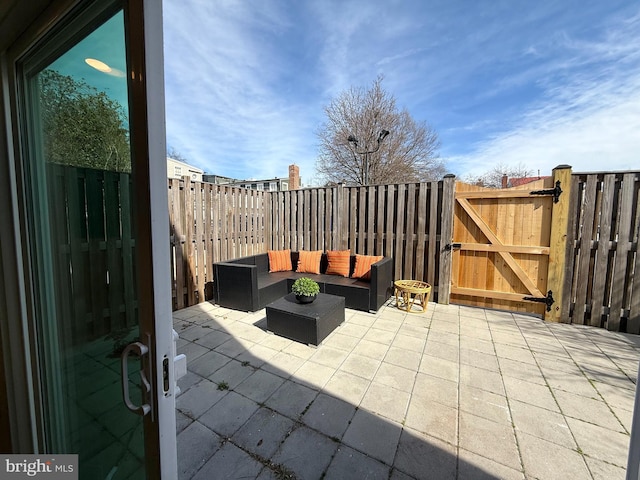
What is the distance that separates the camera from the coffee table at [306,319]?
289cm

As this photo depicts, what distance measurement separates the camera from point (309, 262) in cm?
494

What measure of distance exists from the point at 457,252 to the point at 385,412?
3.23 m

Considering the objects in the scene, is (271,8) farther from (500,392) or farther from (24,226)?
(500,392)

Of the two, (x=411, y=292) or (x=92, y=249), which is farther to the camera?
(x=411, y=292)

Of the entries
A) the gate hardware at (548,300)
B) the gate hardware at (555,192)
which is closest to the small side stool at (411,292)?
the gate hardware at (548,300)

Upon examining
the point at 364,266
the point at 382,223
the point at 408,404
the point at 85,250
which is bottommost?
the point at 408,404

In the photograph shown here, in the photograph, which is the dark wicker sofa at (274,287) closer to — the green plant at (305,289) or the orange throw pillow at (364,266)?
the orange throw pillow at (364,266)

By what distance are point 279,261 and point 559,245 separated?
4542 millimetres

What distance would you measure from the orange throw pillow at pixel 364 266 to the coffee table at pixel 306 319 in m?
1.11

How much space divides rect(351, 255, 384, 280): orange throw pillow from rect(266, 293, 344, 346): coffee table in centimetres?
111

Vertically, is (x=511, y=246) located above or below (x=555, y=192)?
below

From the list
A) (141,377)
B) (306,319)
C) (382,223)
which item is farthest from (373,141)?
(141,377)

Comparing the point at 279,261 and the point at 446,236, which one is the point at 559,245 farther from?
the point at 279,261

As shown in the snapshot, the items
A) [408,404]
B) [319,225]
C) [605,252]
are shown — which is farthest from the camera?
[319,225]
